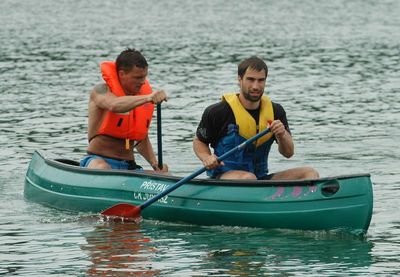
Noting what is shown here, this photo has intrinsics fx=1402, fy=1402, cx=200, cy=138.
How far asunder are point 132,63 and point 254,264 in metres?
2.84

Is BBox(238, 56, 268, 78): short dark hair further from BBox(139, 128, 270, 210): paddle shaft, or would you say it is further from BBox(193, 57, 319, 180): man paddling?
BBox(139, 128, 270, 210): paddle shaft

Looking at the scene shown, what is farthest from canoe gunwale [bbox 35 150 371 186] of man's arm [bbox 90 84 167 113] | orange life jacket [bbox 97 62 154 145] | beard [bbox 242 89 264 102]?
beard [bbox 242 89 264 102]

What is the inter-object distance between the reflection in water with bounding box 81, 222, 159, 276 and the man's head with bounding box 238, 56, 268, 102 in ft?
5.32

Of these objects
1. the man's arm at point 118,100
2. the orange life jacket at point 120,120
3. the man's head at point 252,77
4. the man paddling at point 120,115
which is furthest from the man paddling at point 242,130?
the orange life jacket at point 120,120

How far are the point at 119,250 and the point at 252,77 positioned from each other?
1933 millimetres

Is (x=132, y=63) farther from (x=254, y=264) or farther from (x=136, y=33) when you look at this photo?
(x=136, y=33)

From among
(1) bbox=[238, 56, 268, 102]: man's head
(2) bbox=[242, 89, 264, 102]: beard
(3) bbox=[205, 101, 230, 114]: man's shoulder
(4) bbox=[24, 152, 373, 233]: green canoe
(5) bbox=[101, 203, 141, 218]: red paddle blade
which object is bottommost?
(5) bbox=[101, 203, 141, 218]: red paddle blade

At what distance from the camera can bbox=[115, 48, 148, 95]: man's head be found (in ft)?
44.2

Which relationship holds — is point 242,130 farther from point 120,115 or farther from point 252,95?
point 120,115

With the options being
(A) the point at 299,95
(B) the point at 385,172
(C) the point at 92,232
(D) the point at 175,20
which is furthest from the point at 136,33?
(C) the point at 92,232

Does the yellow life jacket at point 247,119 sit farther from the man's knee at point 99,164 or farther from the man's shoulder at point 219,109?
the man's knee at point 99,164

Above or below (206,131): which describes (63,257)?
below

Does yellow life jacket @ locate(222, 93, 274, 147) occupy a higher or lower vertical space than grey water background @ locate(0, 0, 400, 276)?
higher

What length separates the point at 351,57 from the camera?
32.5 m
